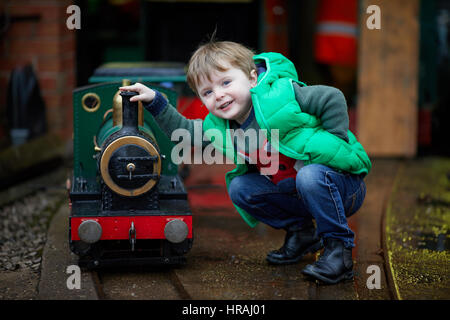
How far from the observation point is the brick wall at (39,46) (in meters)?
5.49

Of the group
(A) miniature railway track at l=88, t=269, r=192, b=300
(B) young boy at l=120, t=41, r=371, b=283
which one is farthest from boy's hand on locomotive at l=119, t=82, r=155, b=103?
(A) miniature railway track at l=88, t=269, r=192, b=300

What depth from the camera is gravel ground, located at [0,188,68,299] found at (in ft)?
9.57

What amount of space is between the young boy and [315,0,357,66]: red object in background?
11.4 feet

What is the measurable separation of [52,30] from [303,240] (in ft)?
10.9

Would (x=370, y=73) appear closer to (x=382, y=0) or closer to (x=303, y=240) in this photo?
A: (x=382, y=0)

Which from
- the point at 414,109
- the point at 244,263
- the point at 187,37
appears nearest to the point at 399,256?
the point at 244,263

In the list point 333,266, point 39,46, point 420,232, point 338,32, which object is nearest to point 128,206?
point 333,266

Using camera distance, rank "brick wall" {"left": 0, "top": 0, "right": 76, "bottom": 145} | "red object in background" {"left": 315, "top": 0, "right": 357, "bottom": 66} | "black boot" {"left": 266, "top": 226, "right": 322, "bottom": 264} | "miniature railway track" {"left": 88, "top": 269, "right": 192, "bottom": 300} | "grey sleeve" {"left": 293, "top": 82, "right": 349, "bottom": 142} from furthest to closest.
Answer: "red object in background" {"left": 315, "top": 0, "right": 357, "bottom": 66} → "brick wall" {"left": 0, "top": 0, "right": 76, "bottom": 145} → "black boot" {"left": 266, "top": 226, "right": 322, "bottom": 264} → "grey sleeve" {"left": 293, "top": 82, "right": 349, "bottom": 142} → "miniature railway track" {"left": 88, "top": 269, "right": 192, "bottom": 300}

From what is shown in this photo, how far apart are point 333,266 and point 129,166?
97cm

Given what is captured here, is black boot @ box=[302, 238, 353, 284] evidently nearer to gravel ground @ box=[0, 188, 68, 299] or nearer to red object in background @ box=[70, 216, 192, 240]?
red object in background @ box=[70, 216, 192, 240]

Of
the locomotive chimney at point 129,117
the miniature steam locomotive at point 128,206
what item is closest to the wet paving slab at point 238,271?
the miniature steam locomotive at point 128,206

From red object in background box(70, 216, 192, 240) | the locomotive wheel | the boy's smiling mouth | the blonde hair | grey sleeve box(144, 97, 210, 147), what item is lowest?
red object in background box(70, 216, 192, 240)

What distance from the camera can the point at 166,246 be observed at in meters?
3.01

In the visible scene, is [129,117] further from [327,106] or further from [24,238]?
[24,238]
